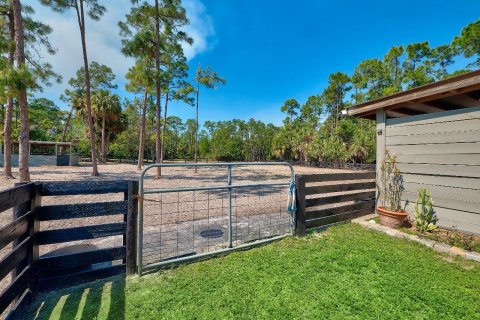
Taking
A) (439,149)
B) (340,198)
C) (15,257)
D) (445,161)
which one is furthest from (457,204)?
(15,257)

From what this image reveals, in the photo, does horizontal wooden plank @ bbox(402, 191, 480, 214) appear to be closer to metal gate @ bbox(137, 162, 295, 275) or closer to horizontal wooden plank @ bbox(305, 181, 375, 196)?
horizontal wooden plank @ bbox(305, 181, 375, 196)

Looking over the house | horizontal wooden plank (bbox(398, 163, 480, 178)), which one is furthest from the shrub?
horizontal wooden plank (bbox(398, 163, 480, 178))

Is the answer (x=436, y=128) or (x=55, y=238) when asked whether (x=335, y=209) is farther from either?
(x=55, y=238)

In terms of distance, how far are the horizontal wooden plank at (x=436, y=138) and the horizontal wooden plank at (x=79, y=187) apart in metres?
5.15

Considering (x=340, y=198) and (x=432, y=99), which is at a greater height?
(x=432, y=99)

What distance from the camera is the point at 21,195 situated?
195cm

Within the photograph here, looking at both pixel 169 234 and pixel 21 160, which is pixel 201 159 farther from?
pixel 169 234

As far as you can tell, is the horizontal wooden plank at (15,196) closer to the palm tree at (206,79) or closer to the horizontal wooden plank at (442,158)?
the horizontal wooden plank at (442,158)

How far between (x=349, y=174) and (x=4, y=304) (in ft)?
16.3

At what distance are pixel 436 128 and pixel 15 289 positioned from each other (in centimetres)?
623

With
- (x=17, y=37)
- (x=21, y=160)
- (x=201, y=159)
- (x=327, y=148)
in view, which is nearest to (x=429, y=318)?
(x=21, y=160)

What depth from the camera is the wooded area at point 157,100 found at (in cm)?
934

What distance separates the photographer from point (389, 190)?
480 cm

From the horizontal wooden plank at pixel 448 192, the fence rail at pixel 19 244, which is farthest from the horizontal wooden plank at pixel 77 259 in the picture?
the horizontal wooden plank at pixel 448 192
